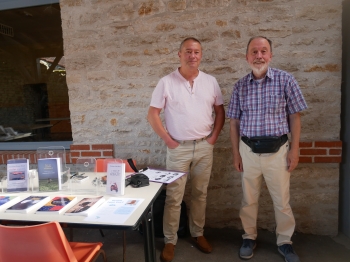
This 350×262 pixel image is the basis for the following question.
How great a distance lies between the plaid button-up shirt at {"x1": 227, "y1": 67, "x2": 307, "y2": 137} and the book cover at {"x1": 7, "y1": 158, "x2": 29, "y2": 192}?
6.34 feet

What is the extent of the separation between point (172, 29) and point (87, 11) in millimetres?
1054

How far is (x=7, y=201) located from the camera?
82.8 inches

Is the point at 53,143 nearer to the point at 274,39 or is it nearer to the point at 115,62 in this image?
the point at 115,62

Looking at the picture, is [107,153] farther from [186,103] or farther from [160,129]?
[186,103]

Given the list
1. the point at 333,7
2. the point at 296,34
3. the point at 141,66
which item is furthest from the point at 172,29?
the point at 333,7

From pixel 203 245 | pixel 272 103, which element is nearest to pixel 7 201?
pixel 203 245

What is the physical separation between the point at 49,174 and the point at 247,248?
1.99 meters

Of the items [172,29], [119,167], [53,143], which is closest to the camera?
[119,167]

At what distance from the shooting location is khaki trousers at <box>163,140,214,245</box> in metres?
2.82

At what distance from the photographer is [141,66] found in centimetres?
335

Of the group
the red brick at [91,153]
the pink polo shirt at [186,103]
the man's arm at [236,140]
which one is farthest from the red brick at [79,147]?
the man's arm at [236,140]

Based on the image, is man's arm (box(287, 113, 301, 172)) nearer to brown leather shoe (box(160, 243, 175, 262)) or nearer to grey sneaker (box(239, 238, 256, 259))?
grey sneaker (box(239, 238, 256, 259))

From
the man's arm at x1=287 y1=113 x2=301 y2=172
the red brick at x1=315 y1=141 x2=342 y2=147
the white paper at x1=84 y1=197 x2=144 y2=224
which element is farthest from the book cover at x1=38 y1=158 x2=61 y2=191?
the red brick at x1=315 y1=141 x2=342 y2=147

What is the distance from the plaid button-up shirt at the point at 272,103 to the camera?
253 centimetres
